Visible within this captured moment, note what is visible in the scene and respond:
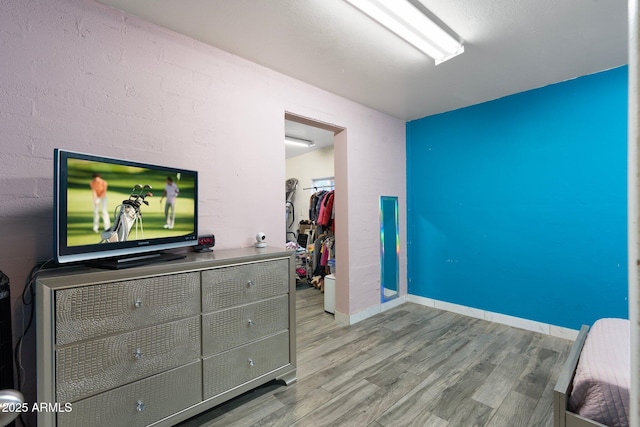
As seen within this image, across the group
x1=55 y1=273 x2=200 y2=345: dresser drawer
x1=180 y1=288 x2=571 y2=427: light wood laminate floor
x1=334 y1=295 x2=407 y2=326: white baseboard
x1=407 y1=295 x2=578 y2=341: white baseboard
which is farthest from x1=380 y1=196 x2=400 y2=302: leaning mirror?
x1=55 y1=273 x2=200 y2=345: dresser drawer

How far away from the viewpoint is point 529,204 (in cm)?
299

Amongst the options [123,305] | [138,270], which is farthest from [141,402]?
[138,270]

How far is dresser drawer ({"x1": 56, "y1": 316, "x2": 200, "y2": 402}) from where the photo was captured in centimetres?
127

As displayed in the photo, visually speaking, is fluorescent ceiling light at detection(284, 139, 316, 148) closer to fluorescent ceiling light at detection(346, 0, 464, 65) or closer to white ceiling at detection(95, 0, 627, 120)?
white ceiling at detection(95, 0, 627, 120)

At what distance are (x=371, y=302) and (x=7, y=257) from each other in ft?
10.3

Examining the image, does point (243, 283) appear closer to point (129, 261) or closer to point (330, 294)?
point (129, 261)

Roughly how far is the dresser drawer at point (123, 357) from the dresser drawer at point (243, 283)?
158mm

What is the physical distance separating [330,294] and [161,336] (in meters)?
2.18

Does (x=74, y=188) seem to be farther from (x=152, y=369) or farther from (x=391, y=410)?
(x=391, y=410)

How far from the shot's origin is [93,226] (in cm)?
146

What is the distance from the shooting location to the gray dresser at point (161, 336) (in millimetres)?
1259

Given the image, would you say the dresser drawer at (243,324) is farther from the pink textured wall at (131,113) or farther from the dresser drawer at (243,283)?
the pink textured wall at (131,113)

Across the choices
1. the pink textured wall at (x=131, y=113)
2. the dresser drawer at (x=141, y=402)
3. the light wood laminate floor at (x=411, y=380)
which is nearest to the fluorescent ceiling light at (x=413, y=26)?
the pink textured wall at (x=131, y=113)

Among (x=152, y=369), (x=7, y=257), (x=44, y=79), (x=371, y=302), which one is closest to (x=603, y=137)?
(x=371, y=302)
